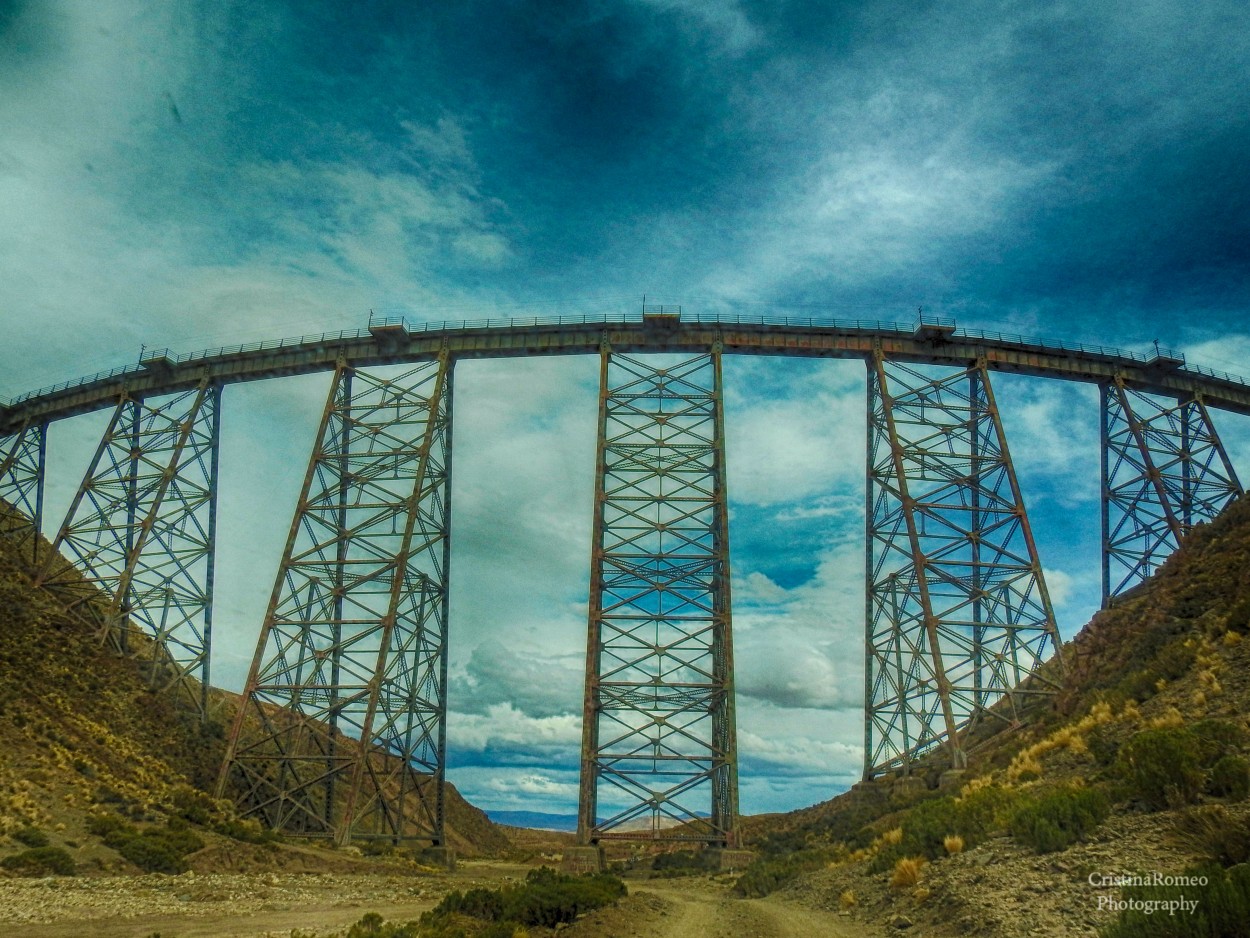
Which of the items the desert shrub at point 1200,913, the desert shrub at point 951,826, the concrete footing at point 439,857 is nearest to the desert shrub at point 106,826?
the concrete footing at point 439,857

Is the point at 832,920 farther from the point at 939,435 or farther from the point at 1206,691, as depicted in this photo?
the point at 939,435

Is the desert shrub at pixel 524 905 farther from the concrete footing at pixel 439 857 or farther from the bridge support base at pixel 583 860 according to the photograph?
the concrete footing at pixel 439 857

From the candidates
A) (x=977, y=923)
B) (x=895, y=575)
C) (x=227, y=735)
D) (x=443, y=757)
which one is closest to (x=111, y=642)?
(x=227, y=735)

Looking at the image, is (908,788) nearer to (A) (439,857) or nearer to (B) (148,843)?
(A) (439,857)

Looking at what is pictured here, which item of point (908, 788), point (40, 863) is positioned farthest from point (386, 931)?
point (908, 788)

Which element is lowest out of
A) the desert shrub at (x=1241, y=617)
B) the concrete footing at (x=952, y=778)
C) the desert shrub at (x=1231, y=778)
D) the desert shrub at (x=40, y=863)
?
the desert shrub at (x=40, y=863)

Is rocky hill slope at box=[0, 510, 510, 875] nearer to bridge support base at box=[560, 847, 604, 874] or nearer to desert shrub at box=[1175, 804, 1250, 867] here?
bridge support base at box=[560, 847, 604, 874]

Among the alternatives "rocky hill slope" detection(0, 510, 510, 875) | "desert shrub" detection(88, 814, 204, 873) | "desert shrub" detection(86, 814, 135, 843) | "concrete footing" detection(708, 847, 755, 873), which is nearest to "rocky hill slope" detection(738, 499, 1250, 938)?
"concrete footing" detection(708, 847, 755, 873)
